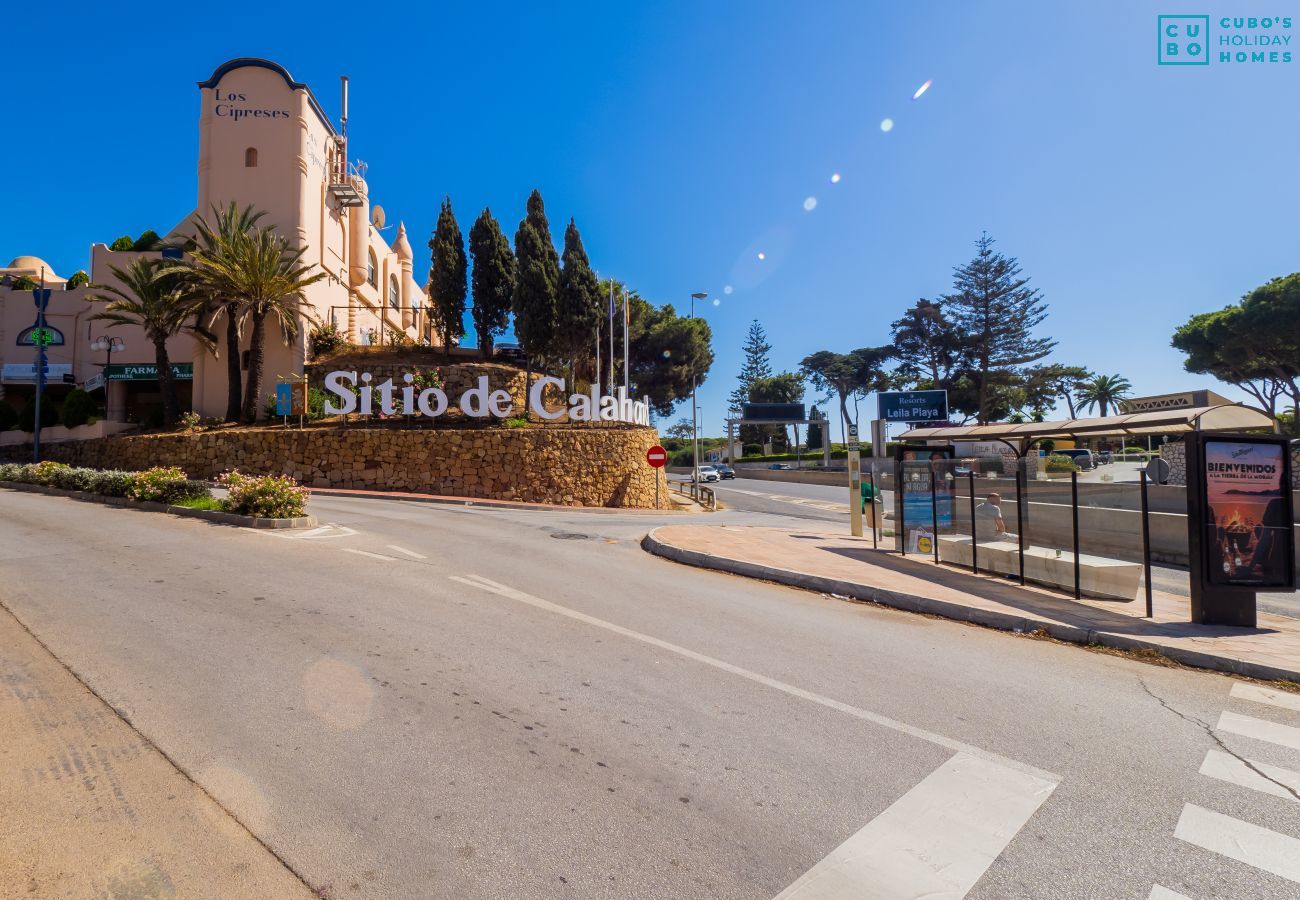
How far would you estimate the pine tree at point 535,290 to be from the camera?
3158cm

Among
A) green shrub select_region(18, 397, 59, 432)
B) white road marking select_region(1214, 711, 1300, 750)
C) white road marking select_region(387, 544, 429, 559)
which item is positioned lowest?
white road marking select_region(1214, 711, 1300, 750)

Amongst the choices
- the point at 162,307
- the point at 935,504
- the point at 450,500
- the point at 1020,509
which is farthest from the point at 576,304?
the point at 1020,509

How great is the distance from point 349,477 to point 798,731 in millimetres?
24270

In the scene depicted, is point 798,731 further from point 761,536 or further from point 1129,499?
point 1129,499

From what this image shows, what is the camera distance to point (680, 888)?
2.62m

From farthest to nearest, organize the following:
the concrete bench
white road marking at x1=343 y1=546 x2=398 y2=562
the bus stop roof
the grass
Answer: the grass < white road marking at x1=343 y1=546 x2=398 y2=562 < the concrete bench < the bus stop roof

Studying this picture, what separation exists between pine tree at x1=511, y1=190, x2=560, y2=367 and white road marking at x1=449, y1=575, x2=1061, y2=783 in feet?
81.4

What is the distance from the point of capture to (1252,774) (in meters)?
3.79

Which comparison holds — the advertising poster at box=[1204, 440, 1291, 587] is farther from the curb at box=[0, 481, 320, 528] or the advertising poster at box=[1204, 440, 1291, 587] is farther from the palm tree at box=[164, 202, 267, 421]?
the palm tree at box=[164, 202, 267, 421]

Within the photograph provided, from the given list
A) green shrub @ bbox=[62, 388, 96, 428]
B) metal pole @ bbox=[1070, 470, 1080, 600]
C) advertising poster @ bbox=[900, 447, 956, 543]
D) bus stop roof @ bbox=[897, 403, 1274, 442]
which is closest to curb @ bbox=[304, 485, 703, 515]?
advertising poster @ bbox=[900, 447, 956, 543]

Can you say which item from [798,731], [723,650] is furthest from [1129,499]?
[798,731]

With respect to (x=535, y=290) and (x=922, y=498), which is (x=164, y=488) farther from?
(x=535, y=290)

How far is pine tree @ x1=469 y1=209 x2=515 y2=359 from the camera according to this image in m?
34.9

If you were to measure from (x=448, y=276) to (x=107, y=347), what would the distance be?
55.1ft
